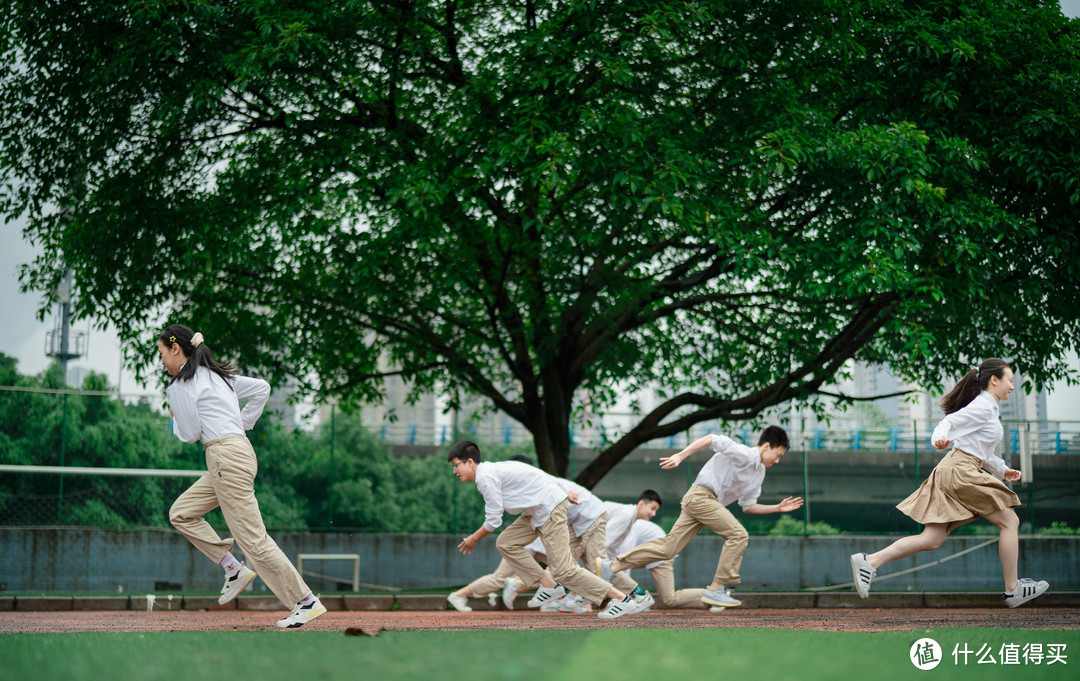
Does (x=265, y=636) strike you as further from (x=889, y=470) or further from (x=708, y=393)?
(x=889, y=470)

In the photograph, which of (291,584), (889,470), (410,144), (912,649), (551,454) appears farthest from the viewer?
(889,470)

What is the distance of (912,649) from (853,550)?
14672mm

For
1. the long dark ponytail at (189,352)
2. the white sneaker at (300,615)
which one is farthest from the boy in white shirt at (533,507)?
the long dark ponytail at (189,352)

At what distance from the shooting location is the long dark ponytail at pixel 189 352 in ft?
20.7

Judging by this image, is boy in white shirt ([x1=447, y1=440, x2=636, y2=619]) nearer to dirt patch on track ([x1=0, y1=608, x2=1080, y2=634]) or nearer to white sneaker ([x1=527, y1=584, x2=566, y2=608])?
dirt patch on track ([x1=0, y1=608, x2=1080, y2=634])

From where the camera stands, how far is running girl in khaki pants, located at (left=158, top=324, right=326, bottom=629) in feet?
20.2

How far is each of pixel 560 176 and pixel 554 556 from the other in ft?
12.7

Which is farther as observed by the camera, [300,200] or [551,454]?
[551,454]

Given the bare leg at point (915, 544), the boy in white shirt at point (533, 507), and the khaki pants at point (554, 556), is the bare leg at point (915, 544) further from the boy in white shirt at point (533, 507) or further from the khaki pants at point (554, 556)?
the khaki pants at point (554, 556)

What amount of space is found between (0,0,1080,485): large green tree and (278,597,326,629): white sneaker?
452 cm

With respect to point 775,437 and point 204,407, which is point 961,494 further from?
point 204,407

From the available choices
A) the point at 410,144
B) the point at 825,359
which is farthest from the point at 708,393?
the point at 410,144

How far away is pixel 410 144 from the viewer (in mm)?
10992

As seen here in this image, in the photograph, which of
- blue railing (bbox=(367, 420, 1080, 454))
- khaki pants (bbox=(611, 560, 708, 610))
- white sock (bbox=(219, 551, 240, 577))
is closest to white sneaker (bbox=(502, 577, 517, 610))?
khaki pants (bbox=(611, 560, 708, 610))
